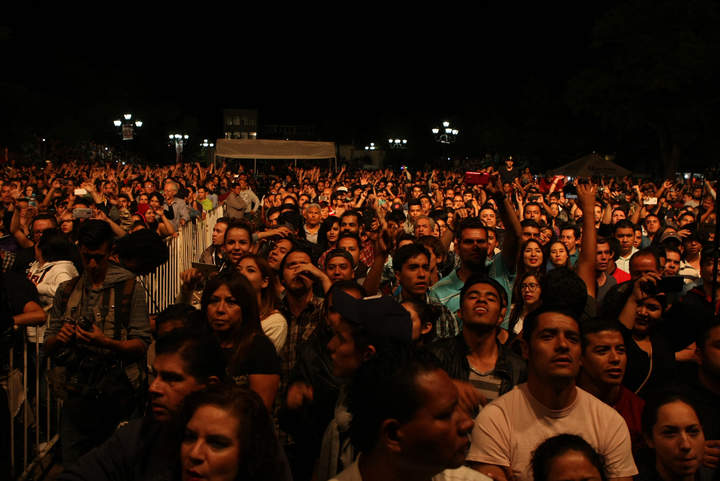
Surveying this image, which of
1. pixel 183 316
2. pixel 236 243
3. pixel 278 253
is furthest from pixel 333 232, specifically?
pixel 183 316

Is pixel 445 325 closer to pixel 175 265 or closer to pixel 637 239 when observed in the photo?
pixel 637 239

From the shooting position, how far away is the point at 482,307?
4145mm

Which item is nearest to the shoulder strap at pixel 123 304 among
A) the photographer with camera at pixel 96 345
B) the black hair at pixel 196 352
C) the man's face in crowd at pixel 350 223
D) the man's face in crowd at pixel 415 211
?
the photographer with camera at pixel 96 345

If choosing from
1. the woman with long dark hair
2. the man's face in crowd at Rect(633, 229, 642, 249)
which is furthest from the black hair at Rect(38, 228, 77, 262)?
the man's face in crowd at Rect(633, 229, 642, 249)

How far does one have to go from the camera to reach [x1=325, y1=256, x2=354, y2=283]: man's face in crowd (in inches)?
224

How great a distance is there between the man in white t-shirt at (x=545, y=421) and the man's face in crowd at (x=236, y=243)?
3668 millimetres

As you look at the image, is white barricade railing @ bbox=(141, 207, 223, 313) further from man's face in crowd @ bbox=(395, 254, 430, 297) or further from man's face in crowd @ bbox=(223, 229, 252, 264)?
man's face in crowd @ bbox=(395, 254, 430, 297)

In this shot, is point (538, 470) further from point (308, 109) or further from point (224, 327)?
point (308, 109)

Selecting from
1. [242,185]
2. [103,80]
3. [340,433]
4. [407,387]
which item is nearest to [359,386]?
[407,387]

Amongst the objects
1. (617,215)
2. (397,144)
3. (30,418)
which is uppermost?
(397,144)

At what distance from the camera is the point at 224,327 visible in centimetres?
411

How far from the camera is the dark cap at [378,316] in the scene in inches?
124

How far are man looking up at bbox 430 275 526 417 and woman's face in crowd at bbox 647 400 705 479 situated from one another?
749mm

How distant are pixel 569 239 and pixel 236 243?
4004 mm
